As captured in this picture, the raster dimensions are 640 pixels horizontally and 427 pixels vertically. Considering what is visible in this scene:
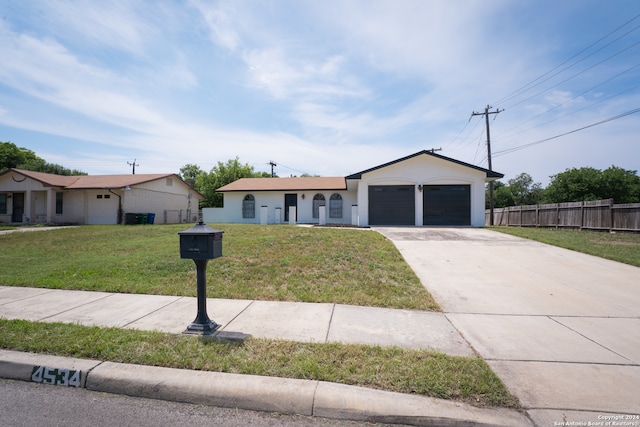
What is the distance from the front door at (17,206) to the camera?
26.2m

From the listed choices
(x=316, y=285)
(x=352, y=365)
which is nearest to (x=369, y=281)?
(x=316, y=285)

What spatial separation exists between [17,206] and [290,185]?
871 inches

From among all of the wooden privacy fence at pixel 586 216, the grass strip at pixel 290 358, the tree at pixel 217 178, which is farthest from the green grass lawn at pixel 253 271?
the tree at pixel 217 178

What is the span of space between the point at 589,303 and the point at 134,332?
23.6 feet

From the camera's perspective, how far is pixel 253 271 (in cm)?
743

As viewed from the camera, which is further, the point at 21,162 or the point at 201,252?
the point at 21,162

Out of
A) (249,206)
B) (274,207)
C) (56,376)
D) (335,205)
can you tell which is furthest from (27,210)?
(56,376)

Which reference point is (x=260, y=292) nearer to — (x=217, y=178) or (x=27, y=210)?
(x=27, y=210)

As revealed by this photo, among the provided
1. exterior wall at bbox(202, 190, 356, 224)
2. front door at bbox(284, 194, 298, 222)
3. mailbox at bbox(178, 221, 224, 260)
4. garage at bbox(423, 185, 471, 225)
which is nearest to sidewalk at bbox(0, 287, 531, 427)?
mailbox at bbox(178, 221, 224, 260)

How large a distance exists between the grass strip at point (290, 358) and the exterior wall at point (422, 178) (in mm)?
16476

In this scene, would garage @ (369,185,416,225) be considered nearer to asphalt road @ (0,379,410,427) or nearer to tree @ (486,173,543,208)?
asphalt road @ (0,379,410,427)

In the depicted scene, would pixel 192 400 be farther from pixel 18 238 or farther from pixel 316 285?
pixel 18 238

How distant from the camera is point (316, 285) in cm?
658

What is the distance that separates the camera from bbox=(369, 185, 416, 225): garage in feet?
65.9
